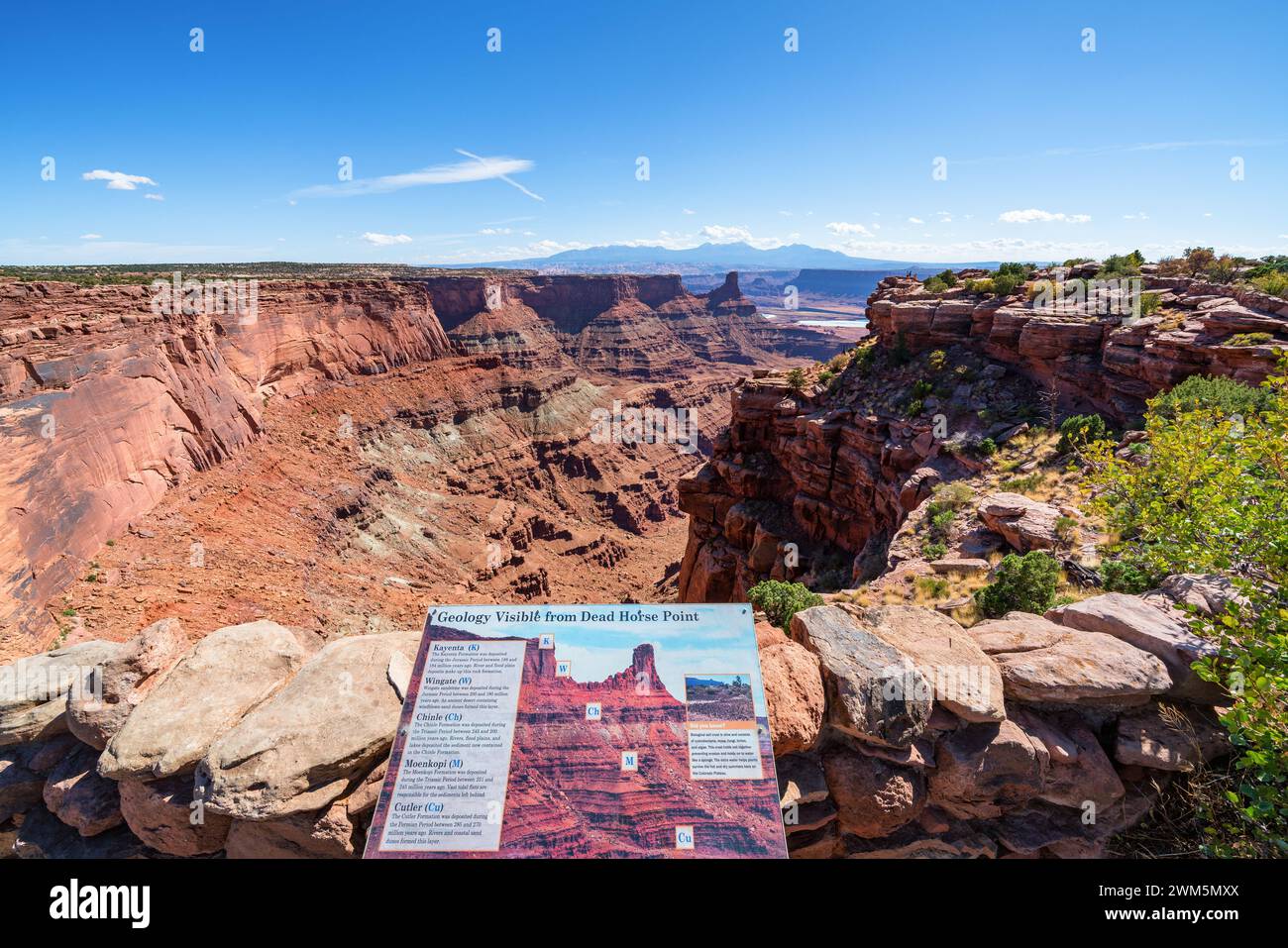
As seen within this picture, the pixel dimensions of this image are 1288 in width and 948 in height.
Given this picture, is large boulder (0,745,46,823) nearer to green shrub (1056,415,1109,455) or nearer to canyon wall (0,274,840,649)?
canyon wall (0,274,840,649)

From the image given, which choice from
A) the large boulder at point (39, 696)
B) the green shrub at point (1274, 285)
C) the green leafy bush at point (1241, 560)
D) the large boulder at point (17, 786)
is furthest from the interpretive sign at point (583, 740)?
the green shrub at point (1274, 285)

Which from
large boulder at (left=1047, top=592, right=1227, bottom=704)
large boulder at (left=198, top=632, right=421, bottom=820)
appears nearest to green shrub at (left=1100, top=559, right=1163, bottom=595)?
large boulder at (left=1047, top=592, right=1227, bottom=704)

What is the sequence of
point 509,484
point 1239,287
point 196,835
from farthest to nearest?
point 509,484 < point 1239,287 < point 196,835

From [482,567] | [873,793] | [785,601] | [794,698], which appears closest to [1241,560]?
[873,793]

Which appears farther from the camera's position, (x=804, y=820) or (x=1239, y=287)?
(x=1239, y=287)
